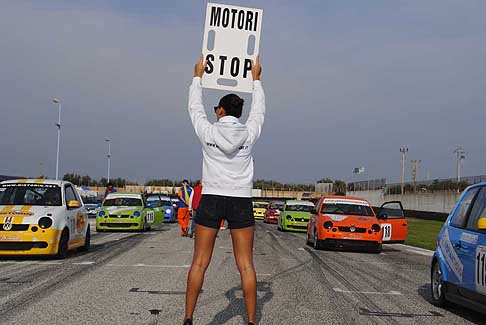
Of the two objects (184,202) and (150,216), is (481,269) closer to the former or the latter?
(184,202)

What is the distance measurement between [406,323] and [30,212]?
26.3ft

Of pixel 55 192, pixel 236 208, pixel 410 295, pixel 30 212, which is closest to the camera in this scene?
pixel 236 208

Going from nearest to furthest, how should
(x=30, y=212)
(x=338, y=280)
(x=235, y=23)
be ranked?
(x=235, y=23) → (x=338, y=280) → (x=30, y=212)

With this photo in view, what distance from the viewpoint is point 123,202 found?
25297mm

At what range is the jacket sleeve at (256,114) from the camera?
557cm

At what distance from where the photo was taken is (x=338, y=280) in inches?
433

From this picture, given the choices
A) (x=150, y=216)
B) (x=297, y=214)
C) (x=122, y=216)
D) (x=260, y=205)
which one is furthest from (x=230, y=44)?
(x=260, y=205)

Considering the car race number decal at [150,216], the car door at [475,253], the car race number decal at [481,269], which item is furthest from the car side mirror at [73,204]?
the car race number decal at [150,216]

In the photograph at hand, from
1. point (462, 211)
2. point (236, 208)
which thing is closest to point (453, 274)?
point (462, 211)

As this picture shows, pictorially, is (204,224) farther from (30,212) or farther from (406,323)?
(30,212)

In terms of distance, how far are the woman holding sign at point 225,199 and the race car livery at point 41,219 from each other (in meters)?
7.89

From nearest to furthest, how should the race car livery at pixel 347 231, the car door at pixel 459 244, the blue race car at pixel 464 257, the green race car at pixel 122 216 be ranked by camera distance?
the blue race car at pixel 464 257 < the car door at pixel 459 244 < the race car livery at pixel 347 231 < the green race car at pixel 122 216

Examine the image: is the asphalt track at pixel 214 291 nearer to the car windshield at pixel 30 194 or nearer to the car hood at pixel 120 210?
the car windshield at pixel 30 194

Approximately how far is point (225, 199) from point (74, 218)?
932 cm
